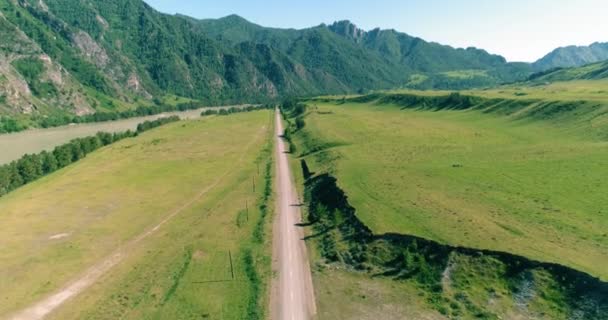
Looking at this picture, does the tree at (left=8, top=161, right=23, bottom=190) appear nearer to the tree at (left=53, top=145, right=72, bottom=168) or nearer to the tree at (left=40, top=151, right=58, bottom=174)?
the tree at (left=40, top=151, right=58, bottom=174)

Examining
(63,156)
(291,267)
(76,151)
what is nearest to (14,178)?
(63,156)

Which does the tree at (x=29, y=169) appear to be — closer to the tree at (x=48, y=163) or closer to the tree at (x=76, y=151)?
the tree at (x=48, y=163)

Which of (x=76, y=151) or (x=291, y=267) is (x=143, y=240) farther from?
(x=76, y=151)

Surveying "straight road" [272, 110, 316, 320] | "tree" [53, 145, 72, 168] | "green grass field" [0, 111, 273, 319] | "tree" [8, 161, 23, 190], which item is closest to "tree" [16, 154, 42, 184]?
"tree" [8, 161, 23, 190]

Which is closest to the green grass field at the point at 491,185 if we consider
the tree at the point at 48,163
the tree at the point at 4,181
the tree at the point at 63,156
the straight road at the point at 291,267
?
the straight road at the point at 291,267

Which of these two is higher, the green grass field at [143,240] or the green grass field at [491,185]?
the green grass field at [491,185]

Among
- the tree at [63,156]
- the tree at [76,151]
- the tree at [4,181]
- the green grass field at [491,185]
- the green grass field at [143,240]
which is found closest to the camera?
the green grass field at [143,240]

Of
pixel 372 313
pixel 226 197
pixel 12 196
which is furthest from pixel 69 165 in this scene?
pixel 372 313

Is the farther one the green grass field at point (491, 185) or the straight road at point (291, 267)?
the green grass field at point (491, 185)

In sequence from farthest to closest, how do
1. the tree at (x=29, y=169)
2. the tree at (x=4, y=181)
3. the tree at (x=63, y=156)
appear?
the tree at (x=63, y=156) → the tree at (x=29, y=169) → the tree at (x=4, y=181)
